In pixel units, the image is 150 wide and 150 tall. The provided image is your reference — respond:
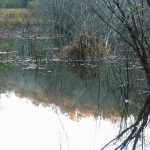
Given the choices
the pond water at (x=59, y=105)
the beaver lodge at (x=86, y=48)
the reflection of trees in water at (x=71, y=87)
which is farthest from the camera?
the beaver lodge at (x=86, y=48)

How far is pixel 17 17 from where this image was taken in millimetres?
32531

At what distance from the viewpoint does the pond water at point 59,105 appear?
689 centimetres

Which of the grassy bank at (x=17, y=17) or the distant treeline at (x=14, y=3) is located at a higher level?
the distant treeline at (x=14, y=3)

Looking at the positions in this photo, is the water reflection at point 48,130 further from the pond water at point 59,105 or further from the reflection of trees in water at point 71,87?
the reflection of trees in water at point 71,87

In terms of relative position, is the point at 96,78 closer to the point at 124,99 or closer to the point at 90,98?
the point at 90,98

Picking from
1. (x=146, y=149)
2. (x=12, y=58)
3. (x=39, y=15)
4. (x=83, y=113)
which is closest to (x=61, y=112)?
(x=83, y=113)

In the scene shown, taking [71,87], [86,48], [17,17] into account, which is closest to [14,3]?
[17,17]

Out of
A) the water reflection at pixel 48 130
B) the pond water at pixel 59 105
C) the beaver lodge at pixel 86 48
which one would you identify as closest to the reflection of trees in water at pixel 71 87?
the pond water at pixel 59 105

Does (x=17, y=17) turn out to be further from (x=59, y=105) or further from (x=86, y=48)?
(x=59, y=105)

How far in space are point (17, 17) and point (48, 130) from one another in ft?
84.8

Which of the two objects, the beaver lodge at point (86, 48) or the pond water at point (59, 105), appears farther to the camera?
the beaver lodge at point (86, 48)

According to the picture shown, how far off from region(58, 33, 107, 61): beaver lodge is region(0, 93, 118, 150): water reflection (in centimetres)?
635

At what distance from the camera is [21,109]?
9297 millimetres

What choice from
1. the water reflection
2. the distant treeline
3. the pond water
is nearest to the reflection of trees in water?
the pond water
